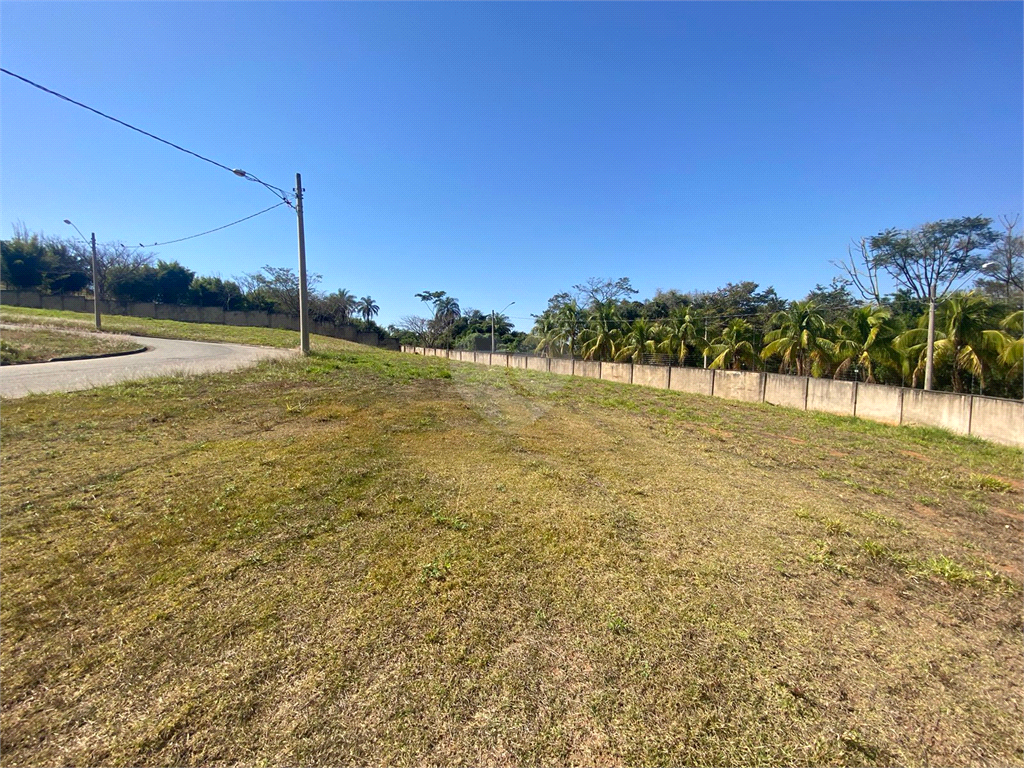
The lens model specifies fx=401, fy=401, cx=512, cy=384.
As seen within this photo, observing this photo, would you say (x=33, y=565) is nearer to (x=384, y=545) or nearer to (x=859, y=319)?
(x=384, y=545)

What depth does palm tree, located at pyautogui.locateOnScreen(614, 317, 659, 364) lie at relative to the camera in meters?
27.3

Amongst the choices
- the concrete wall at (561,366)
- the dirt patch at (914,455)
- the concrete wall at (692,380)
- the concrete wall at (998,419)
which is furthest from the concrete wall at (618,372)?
the dirt patch at (914,455)

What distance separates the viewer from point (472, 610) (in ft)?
7.85

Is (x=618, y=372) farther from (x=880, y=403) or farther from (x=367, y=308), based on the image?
(x=367, y=308)

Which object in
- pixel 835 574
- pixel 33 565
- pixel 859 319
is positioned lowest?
pixel 835 574

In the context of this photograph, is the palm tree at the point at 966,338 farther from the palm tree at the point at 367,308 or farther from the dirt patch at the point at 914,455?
the palm tree at the point at 367,308

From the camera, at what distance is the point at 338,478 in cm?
412

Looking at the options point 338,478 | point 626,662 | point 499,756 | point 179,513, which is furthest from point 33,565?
point 626,662

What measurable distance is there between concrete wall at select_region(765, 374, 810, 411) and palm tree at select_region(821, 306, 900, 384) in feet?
16.3

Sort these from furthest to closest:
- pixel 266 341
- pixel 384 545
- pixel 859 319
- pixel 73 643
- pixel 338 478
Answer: pixel 266 341 → pixel 859 319 → pixel 338 478 → pixel 384 545 → pixel 73 643

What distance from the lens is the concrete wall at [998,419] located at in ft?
32.1

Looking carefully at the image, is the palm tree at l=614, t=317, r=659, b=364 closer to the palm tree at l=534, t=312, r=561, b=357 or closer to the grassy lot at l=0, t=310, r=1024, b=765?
the palm tree at l=534, t=312, r=561, b=357

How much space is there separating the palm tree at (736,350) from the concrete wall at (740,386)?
576 centimetres

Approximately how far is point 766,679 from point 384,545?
8.08ft
